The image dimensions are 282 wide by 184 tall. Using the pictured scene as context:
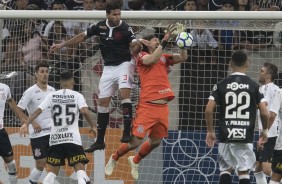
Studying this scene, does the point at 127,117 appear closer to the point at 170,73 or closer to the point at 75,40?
the point at 75,40

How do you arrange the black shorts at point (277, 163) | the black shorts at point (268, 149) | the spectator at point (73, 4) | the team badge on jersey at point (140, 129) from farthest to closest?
1. the spectator at point (73, 4)
2. the black shorts at point (268, 149)
3. the black shorts at point (277, 163)
4. the team badge on jersey at point (140, 129)

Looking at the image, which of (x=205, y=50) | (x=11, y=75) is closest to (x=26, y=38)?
(x=11, y=75)

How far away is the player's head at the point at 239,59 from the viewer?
15297mm

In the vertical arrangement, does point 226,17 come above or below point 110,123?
above

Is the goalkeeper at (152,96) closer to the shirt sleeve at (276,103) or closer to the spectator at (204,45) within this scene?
the spectator at (204,45)

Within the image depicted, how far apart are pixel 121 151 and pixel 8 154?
2447 mm

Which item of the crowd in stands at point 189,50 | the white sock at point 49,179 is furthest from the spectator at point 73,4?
the white sock at point 49,179

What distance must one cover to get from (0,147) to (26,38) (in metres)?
1.96

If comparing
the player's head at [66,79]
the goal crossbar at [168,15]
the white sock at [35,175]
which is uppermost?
the goal crossbar at [168,15]

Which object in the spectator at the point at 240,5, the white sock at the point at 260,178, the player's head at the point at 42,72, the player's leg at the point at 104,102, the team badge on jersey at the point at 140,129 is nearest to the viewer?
the player's leg at the point at 104,102

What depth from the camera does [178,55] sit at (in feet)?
56.3

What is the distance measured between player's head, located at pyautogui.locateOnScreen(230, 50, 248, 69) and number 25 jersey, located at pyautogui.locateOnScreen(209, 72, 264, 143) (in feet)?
0.43

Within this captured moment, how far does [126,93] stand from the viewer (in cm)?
1720

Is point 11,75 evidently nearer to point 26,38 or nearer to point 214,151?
point 26,38
